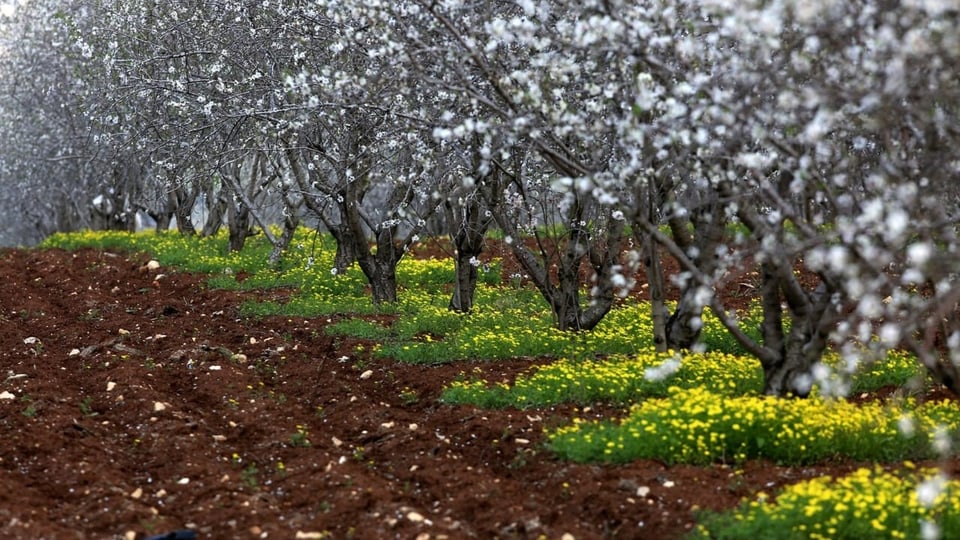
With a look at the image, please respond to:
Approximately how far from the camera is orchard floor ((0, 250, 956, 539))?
7.71 m

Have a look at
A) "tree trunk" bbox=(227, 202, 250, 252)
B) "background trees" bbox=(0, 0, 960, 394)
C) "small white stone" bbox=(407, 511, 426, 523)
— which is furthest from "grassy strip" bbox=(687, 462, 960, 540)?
"tree trunk" bbox=(227, 202, 250, 252)

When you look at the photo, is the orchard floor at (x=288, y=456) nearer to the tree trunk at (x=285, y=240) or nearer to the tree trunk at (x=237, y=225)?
the tree trunk at (x=285, y=240)

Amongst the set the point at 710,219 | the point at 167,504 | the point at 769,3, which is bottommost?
the point at 167,504

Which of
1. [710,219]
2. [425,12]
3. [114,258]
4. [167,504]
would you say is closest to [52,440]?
[167,504]

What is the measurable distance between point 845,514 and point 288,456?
16.1ft

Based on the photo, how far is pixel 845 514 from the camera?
6957 mm

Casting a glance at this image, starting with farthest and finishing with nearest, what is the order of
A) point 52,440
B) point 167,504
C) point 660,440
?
point 52,440
point 660,440
point 167,504

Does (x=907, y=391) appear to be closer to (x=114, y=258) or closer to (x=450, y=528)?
(x=450, y=528)

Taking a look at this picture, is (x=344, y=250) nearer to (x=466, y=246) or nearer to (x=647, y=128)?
(x=466, y=246)

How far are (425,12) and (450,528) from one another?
16.6 feet

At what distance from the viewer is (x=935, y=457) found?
870 cm

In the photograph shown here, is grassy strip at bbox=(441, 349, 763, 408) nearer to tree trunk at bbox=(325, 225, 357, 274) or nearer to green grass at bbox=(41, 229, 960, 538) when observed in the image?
Result: green grass at bbox=(41, 229, 960, 538)

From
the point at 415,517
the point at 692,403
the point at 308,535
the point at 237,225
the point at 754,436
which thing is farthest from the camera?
the point at 237,225

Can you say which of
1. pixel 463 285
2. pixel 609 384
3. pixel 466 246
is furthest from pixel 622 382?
pixel 463 285
